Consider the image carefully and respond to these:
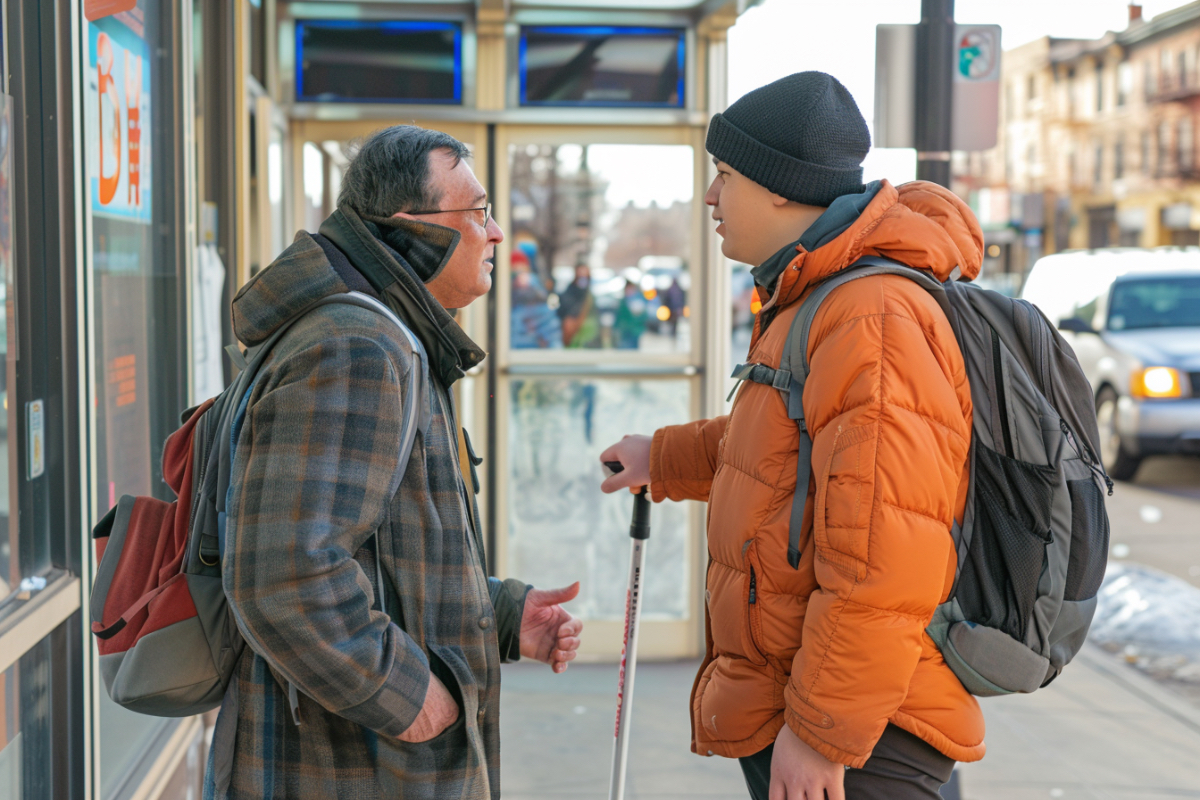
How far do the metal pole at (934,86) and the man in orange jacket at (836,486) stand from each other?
1.92 meters

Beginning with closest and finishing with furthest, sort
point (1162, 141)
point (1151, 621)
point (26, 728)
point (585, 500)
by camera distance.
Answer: point (26, 728) → point (585, 500) → point (1151, 621) → point (1162, 141)

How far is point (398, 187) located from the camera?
75.1 inches

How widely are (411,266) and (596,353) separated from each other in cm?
381

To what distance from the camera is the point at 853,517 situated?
1.75m

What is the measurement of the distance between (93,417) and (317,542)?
1310mm

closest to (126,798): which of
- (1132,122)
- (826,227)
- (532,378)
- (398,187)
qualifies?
(398,187)

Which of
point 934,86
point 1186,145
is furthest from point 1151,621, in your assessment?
point 1186,145

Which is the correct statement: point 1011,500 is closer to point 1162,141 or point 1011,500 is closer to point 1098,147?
point 1162,141

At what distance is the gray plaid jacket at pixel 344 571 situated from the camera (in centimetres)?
164

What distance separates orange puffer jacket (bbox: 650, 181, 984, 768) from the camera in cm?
175

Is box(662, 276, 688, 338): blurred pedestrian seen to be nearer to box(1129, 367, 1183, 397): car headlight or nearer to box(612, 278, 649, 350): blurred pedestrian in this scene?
box(612, 278, 649, 350): blurred pedestrian

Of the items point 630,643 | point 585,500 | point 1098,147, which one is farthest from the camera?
point 1098,147

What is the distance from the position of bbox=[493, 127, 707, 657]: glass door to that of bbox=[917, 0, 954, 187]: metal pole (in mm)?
1738

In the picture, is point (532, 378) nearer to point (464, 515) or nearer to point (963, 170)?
point (464, 515)
